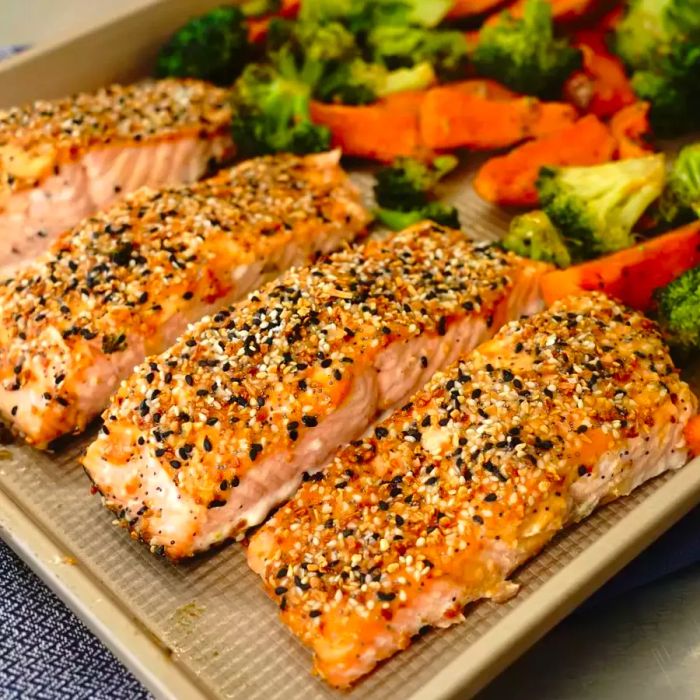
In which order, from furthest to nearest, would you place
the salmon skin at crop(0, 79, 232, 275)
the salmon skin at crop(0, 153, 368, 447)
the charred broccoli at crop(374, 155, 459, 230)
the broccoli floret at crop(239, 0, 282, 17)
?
the broccoli floret at crop(239, 0, 282, 17) < the charred broccoli at crop(374, 155, 459, 230) < the salmon skin at crop(0, 79, 232, 275) < the salmon skin at crop(0, 153, 368, 447)

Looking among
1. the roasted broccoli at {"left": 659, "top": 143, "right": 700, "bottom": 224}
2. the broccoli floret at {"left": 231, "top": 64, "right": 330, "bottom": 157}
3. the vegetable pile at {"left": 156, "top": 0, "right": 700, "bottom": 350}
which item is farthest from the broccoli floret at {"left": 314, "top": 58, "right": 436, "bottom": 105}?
the roasted broccoli at {"left": 659, "top": 143, "right": 700, "bottom": 224}

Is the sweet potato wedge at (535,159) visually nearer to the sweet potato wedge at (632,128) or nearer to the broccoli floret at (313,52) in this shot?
the sweet potato wedge at (632,128)

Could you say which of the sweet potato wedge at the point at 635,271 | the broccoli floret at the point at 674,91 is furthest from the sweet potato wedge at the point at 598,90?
the sweet potato wedge at the point at 635,271

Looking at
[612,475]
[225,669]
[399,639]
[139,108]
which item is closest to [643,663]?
[612,475]

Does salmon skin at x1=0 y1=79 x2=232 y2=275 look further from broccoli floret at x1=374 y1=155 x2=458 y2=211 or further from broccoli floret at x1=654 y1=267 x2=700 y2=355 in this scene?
broccoli floret at x1=654 y1=267 x2=700 y2=355

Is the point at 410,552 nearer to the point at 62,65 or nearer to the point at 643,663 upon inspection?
the point at 643,663
